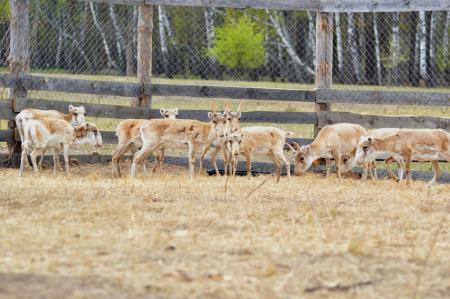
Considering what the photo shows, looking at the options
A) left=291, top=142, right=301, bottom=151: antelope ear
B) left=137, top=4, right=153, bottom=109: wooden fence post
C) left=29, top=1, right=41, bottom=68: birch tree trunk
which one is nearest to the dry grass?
A: left=291, top=142, right=301, bottom=151: antelope ear

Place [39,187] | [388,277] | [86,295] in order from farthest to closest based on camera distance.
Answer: [39,187] → [388,277] → [86,295]

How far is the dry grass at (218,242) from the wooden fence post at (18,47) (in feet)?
14.0

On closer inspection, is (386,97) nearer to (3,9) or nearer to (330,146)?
(330,146)

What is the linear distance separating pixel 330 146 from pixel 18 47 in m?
5.34

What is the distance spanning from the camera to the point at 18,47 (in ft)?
54.0

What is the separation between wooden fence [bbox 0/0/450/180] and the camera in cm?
1638

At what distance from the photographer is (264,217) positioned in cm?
991

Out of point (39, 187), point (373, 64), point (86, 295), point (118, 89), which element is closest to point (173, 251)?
point (86, 295)

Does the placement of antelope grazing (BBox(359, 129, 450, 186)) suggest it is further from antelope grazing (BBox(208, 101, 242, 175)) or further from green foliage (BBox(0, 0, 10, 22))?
green foliage (BBox(0, 0, 10, 22))

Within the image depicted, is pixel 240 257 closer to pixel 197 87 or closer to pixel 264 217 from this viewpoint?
pixel 264 217

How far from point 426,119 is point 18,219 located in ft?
28.7

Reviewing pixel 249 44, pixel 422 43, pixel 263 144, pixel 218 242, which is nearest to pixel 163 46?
pixel 249 44

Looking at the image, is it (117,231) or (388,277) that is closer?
(388,277)

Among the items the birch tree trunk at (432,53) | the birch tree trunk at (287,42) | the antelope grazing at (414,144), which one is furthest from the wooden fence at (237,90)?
the birch tree trunk at (287,42)
